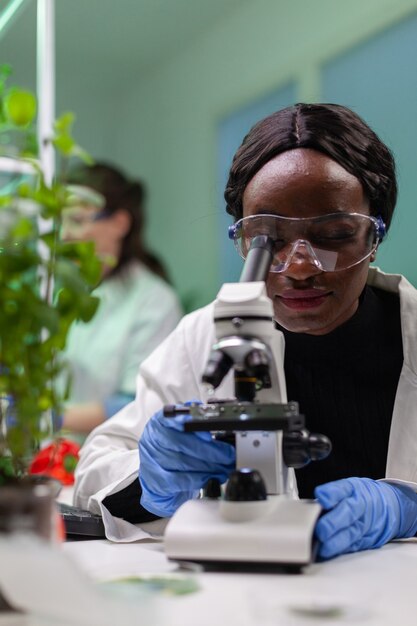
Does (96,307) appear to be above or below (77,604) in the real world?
above

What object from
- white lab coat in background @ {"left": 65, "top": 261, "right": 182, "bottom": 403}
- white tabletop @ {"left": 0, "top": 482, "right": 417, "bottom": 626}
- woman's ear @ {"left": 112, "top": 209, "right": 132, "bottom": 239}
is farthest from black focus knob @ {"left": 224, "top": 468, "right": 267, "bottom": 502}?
woman's ear @ {"left": 112, "top": 209, "right": 132, "bottom": 239}


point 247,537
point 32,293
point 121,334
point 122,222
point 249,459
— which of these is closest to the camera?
point 32,293

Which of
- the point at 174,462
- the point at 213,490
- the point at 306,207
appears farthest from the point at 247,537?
the point at 306,207

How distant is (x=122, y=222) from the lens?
3.97 m

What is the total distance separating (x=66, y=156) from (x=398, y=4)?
168 cm

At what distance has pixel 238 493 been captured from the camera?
1.08 m

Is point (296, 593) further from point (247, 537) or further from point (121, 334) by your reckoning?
point (121, 334)

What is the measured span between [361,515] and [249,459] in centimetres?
A: 21

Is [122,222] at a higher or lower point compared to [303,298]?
higher

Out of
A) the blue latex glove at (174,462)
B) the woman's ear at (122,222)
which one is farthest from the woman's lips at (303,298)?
the woman's ear at (122,222)

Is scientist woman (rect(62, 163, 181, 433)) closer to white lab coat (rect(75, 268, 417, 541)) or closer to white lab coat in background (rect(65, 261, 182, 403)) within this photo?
white lab coat in background (rect(65, 261, 182, 403))

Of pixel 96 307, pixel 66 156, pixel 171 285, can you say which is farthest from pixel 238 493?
pixel 171 285

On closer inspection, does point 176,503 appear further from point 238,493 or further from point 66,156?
point 66,156

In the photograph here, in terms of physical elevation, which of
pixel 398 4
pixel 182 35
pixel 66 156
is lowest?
pixel 66 156
